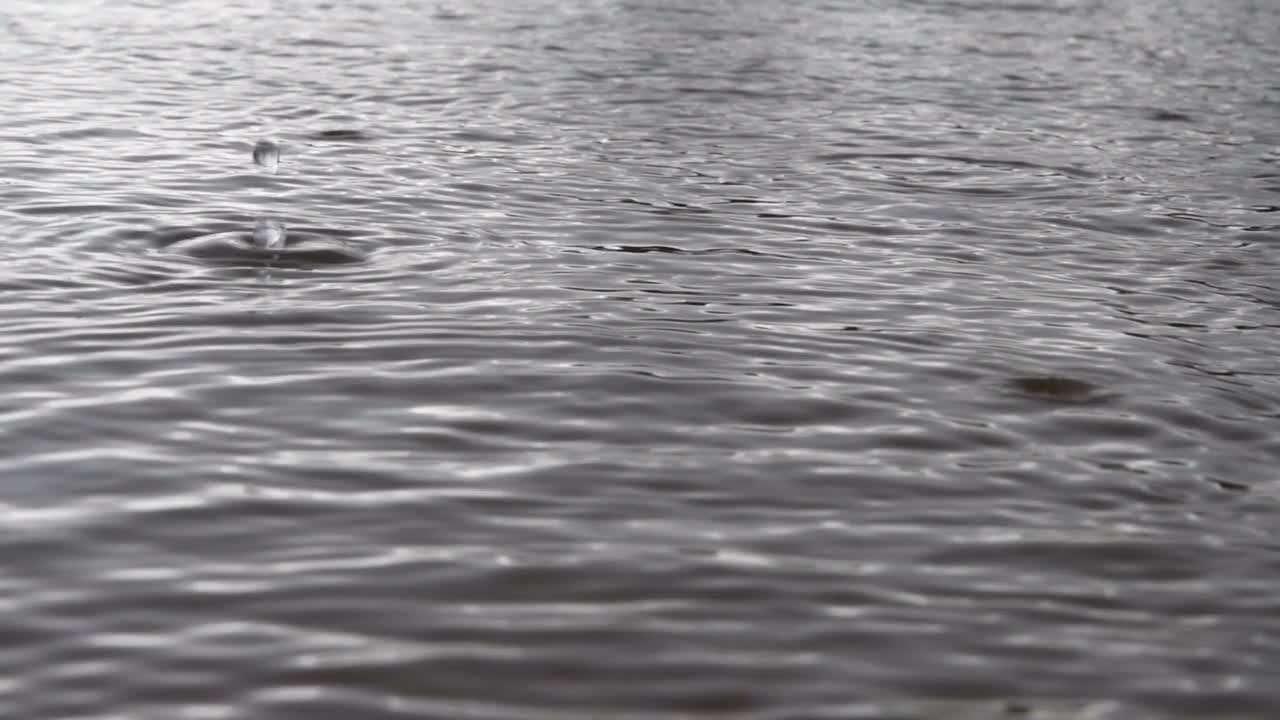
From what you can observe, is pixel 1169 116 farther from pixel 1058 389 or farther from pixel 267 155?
pixel 1058 389

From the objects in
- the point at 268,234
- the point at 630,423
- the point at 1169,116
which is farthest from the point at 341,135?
the point at 1169,116

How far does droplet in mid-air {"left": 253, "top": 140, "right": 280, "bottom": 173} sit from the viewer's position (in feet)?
38.0

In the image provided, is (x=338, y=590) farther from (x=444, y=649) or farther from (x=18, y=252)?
(x=18, y=252)

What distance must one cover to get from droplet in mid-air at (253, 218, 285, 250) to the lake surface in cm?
11

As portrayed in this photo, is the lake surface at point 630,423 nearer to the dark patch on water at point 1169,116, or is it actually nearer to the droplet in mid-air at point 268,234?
the droplet in mid-air at point 268,234

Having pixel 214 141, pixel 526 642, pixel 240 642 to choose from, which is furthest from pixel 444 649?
pixel 214 141

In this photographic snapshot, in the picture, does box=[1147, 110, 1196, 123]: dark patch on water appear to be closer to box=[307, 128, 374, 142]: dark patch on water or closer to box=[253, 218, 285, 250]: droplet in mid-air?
box=[307, 128, 374, 142]: dark patch on water

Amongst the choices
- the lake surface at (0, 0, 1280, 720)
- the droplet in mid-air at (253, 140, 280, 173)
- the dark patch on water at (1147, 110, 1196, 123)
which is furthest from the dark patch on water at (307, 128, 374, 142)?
the dark patch on water at (1147, 110, 1196, 123)

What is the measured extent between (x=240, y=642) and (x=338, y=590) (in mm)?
380

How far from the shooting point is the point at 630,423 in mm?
6098

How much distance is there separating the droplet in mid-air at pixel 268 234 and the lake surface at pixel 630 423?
11 centimetres

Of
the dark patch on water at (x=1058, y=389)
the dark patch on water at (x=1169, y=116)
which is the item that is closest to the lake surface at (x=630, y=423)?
the dark patch on water at (x=1058, y=389)

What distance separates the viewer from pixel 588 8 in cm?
2533

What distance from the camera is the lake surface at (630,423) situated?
4.17 m
